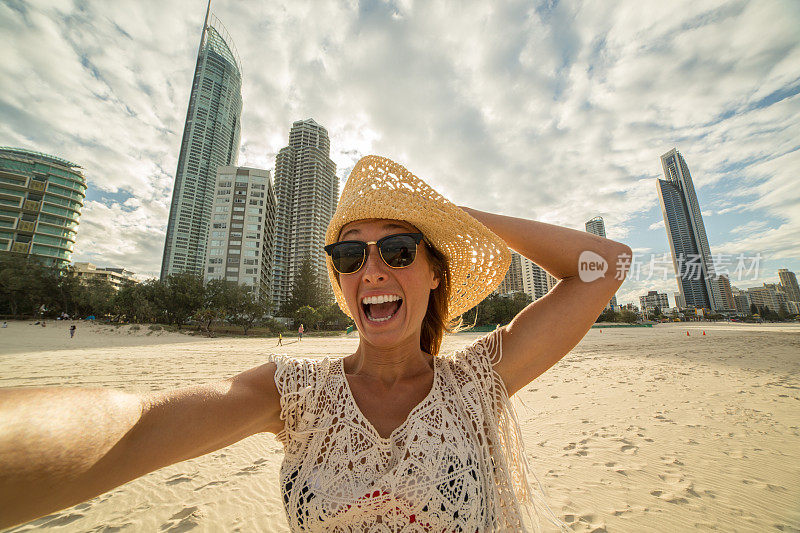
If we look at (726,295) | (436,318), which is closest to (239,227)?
(436,318)

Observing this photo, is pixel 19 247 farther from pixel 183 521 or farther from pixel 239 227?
pixel 183 521

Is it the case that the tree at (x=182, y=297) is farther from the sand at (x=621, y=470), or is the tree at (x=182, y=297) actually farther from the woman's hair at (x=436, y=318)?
the woman's hair at (x=436, y=318)

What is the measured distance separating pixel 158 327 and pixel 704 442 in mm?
40448

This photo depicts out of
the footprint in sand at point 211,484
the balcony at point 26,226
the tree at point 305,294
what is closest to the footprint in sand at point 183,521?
the footprint in sand at point 211,484

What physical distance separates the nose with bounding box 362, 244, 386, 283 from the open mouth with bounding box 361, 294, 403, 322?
95 millimetres

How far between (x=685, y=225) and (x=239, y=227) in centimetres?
12801

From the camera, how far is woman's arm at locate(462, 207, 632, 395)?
4.84ft

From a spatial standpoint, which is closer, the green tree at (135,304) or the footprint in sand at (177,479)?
the footprint in sand at (177,479)

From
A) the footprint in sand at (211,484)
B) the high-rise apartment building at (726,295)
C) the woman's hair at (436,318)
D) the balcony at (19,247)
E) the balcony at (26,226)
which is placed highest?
the balcony at (26,226)

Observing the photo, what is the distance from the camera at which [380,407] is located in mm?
1396

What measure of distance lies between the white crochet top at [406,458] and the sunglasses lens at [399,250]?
60 centimetres

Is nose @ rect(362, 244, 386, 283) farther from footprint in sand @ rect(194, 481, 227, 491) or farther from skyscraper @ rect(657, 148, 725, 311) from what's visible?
skyscraper @ rect(657, 148, 725, 311)

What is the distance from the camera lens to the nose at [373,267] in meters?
1.50

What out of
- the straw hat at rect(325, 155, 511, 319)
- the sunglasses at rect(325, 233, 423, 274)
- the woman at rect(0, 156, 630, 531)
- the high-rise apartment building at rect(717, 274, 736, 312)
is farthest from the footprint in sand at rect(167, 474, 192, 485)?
the high-rise apartment building at rect(717, 274, 736, 312)
